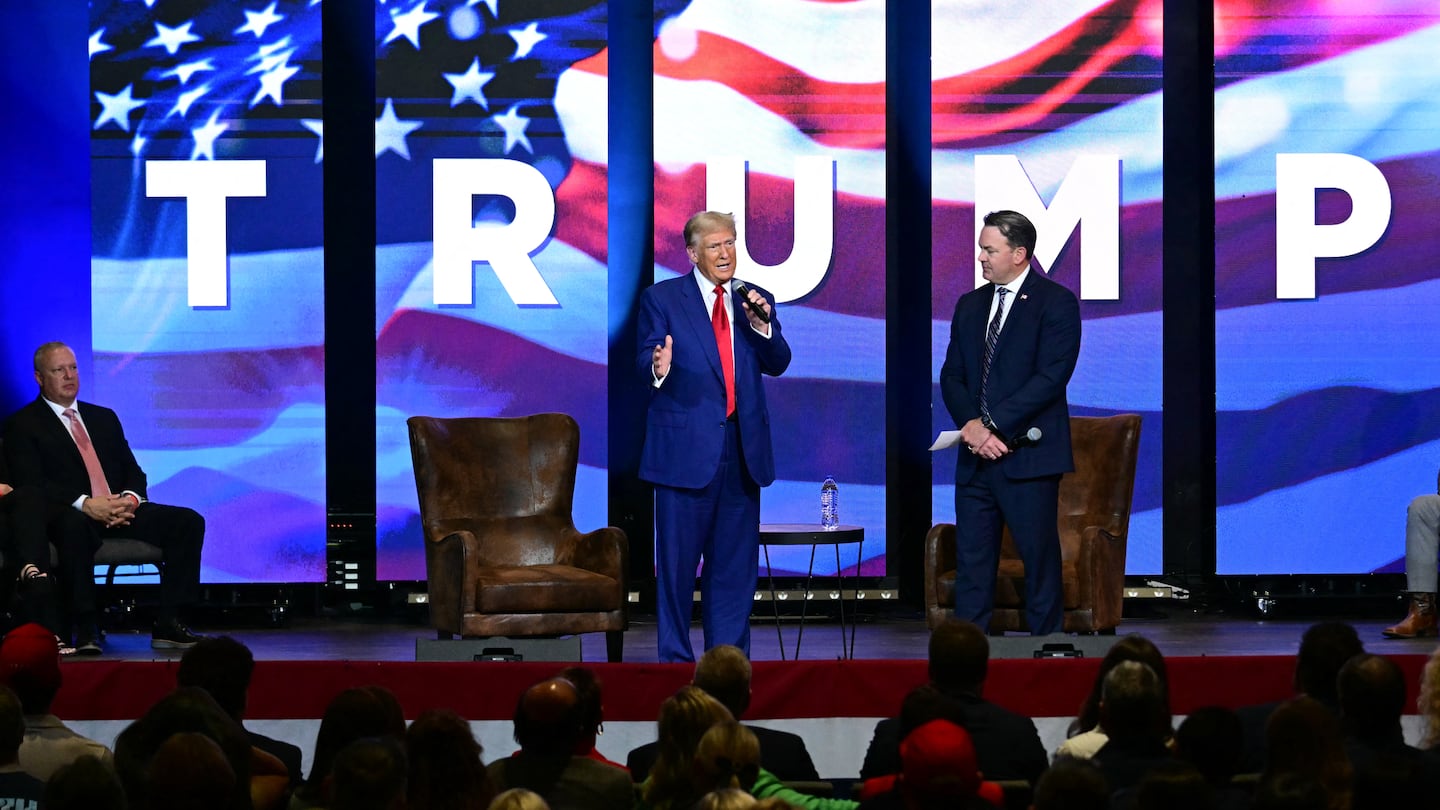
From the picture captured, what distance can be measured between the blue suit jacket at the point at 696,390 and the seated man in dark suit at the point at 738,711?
2.08 meters

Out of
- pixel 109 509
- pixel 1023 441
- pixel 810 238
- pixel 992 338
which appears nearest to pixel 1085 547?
pixel 1023 441

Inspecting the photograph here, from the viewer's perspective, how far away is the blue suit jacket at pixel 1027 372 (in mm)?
5668

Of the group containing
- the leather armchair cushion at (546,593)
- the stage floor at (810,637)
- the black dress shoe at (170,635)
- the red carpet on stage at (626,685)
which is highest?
the leather armchair cushion at (546,593)

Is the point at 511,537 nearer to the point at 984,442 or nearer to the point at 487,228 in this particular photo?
the point at 487,228

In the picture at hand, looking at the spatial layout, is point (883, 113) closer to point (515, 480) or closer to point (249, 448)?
point (515, 480)

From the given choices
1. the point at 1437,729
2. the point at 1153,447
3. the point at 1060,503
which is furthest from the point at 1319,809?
the point at 1153,447

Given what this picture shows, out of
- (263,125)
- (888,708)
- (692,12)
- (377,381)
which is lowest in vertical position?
(888,708)

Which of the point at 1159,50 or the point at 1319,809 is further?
the point at 1159,50

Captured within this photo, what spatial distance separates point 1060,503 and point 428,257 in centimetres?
315

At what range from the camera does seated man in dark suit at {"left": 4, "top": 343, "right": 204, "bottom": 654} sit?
6.80 meters

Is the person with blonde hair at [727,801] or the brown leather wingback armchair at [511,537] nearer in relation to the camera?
the person with blonde hair at [727,801]

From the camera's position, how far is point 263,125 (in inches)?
311

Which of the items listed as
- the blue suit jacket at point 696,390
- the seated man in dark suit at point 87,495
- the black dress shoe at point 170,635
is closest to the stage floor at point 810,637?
the black dress shoe at point 170,635

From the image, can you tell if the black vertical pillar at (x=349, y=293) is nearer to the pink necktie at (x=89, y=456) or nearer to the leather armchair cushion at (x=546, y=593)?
the pink necktie at (x=89, y=456)
